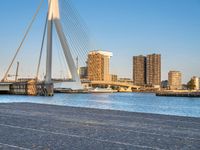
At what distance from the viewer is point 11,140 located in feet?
34.1

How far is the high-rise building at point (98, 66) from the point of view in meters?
159

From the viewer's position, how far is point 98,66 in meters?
163

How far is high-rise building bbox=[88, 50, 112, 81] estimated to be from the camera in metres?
159

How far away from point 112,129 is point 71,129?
1.50 metres

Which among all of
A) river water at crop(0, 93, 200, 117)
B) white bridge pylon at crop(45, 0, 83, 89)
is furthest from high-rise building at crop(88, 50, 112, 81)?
river water at crop(0, 93, 200, 117)

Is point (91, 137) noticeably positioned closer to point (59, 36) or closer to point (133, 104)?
point (133, 104)

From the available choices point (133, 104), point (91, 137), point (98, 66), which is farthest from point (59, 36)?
point (98, 66)

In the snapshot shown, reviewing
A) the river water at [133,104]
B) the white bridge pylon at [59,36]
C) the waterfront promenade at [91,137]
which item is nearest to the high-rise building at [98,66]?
the white bridge pylon at [59,36]

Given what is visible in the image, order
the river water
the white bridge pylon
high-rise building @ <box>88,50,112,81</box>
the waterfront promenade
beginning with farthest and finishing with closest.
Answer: high-rise building @ <box>88,50,112,81</box> → the white bridge pylon → the river water → the waterfront promenade

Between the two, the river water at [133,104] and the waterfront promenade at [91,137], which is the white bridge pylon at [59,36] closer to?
A: the river water at [133,104]

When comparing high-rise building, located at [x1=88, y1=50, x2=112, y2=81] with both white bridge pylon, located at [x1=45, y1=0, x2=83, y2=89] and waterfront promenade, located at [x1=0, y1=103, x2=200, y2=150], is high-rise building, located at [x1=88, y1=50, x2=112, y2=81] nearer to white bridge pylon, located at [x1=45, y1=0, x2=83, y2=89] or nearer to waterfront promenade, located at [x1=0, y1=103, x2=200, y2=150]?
white bridge pylon, located at [x1=45, y1=0, x2=83, y2=89]

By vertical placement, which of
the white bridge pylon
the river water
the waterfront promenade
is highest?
the white bridge pylon

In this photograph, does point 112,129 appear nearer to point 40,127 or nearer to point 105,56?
point 40,127

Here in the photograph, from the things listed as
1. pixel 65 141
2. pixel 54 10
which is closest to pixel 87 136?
pixel 65 141
